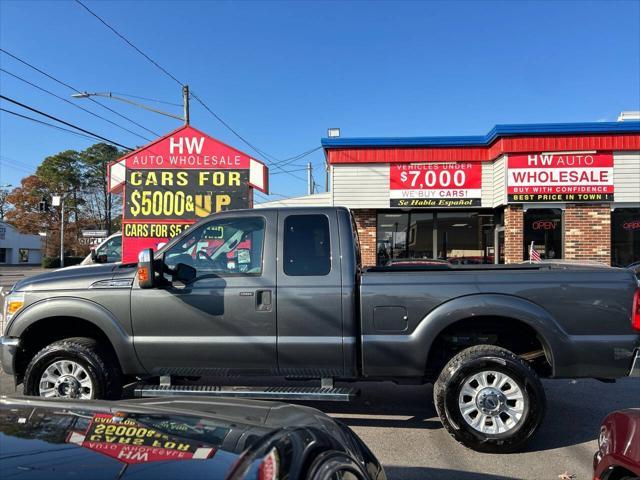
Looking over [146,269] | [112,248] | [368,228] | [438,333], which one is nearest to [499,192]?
[368,228]

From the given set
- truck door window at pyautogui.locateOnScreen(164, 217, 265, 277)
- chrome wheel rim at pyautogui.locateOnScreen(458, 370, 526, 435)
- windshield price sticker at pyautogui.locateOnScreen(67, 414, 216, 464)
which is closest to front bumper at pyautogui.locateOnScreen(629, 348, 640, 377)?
chrome wheel rim at pyautogui.locateOnScreen(458, 370, 526, 435)

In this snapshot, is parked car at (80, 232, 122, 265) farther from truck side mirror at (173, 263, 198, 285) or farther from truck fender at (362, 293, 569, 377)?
truck fender at (362, 293, 569, 377)

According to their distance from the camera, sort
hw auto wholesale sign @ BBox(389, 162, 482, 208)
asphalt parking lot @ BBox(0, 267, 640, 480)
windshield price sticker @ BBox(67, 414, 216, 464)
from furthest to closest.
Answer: hw auto wholesale sign @ BBox(389, 162, 482, 208)
asphalt parking lot @ BBox(0, 267, 640, 480)
windshield price sticker @ BBox(67, 414, 216, 464)

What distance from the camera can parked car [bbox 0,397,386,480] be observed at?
5.34 ft

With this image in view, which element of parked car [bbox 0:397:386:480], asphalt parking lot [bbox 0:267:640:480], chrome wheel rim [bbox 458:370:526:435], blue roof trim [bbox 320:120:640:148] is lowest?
asphalt parking lot [bbox 0:267:640:480]

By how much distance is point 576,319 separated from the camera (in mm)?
4184

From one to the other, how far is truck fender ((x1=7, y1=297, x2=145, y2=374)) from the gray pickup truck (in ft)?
0.04

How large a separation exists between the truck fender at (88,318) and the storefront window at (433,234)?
34.8ft

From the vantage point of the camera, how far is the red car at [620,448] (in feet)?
7.54

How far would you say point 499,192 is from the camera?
13.4 m

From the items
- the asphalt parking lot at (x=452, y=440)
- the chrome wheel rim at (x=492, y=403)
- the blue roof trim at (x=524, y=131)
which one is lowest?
the asphalt parking lot at (x=452, y=440)

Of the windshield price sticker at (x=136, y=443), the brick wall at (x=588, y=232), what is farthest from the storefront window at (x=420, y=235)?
the windshield price sticker at (x=136, y=443)

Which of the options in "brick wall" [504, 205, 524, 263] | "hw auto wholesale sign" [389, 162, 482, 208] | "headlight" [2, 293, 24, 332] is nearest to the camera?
"headlight" [2, 293, 24, 332]

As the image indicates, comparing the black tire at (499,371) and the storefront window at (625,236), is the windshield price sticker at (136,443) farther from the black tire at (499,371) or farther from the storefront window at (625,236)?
the storefront window at (625,236)
